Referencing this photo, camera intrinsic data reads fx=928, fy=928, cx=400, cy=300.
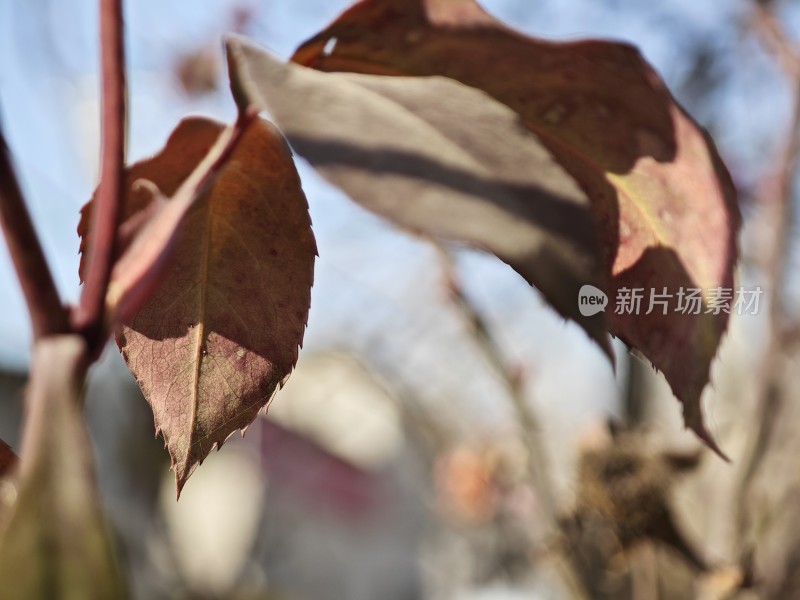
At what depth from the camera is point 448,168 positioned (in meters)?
0.23

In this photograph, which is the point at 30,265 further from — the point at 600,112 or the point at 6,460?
the point at 600,112

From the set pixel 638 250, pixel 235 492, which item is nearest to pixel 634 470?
pixel 638 250

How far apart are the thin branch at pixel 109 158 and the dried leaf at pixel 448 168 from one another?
0.15 ft

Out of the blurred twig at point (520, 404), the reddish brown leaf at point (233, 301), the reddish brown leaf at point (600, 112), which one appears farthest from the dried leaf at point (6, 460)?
the blurred twig at point (520, 404)

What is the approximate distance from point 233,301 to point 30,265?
4.2 inches

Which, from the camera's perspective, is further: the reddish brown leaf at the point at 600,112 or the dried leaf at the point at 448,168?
the reddish brown leaf at the point at 600,112

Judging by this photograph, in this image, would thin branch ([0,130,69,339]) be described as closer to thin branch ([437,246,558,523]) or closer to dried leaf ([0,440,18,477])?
dried leaf ([0,440,18,477])

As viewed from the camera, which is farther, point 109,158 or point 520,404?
point 520,404

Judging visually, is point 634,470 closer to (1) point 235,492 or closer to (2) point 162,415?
(2) point 162,415

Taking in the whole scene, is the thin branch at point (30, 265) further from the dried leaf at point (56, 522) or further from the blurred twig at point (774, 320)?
the blurred twig at point (774, 320)

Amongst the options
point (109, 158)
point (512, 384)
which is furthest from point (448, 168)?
point (512, 384)

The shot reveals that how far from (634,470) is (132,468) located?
1932mm

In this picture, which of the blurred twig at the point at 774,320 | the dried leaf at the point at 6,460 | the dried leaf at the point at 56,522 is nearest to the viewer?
the dried leaf at the point at 56,522

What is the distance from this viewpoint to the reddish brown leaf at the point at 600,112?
0.33 meters
